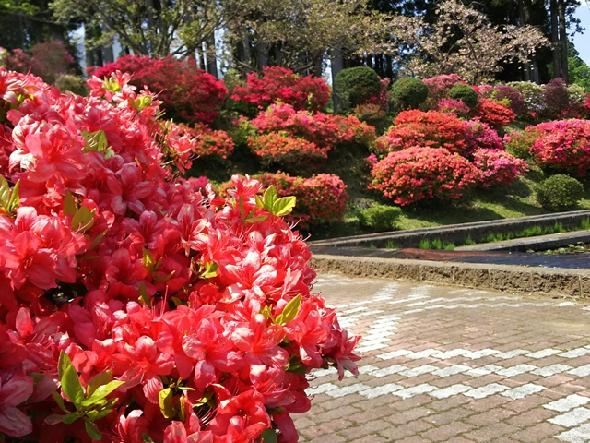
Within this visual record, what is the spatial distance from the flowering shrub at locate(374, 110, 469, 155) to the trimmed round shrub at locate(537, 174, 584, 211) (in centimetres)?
242

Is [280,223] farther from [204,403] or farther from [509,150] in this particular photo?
[509,150]

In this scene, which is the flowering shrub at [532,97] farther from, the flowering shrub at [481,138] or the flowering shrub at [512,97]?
A: the flowering shrub at [481,138]

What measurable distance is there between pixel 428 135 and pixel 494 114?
5066 mm

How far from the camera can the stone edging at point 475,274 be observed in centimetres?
606

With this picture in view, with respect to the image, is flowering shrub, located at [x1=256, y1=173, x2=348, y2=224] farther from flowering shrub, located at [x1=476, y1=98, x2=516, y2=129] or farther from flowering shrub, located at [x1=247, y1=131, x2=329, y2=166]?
flowering shrub, located at [x1=476, y1=98, x2=516, y2=129]

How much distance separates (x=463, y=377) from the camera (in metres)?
3.99

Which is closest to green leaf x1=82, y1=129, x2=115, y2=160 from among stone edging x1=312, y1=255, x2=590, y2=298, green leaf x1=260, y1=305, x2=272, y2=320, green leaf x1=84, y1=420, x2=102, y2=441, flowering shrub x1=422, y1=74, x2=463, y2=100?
green leaf x1=260, y1=305, x2=272, y2=320

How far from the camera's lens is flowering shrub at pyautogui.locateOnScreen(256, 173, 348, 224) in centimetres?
1330

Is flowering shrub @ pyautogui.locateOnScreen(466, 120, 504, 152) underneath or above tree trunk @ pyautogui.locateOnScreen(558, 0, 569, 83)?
underneath

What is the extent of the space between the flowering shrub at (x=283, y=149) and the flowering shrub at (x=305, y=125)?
412 mm

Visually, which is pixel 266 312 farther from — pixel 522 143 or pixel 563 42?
pixel 563 42

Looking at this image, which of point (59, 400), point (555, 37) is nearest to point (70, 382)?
point (59, 400)

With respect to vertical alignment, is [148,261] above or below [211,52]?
below

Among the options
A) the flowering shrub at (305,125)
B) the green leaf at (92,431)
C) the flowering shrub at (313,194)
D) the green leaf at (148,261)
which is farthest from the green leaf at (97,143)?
the flowering shrub at (305,125)
